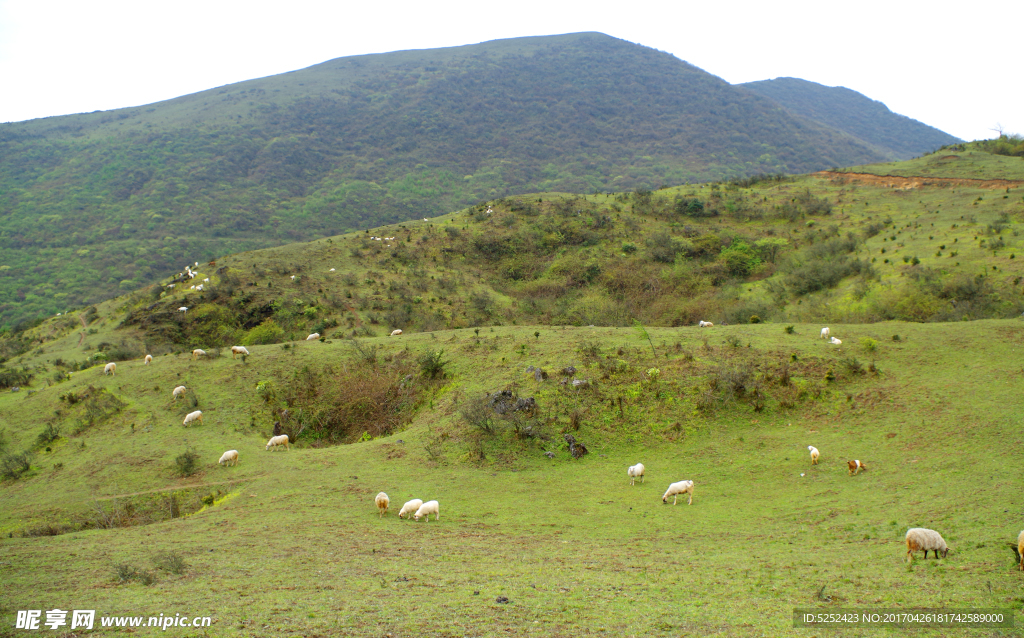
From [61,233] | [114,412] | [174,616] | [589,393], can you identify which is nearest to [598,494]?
[589,393]

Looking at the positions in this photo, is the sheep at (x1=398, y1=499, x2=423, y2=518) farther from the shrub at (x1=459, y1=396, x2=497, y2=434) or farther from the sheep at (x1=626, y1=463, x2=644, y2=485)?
the sheep at (x1=626, y1=463, x2=644, y2=485)

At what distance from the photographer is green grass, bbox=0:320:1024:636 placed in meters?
8.09

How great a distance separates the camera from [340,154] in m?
130

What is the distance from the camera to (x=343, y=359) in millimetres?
26219

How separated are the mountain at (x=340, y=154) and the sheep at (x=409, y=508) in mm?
66281

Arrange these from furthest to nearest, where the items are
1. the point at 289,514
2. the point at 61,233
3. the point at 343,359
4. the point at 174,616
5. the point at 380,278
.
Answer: the point at 61,233 < the point at 380,278 < the point at 343,359 < the point at 289,514 < the point at 174,616

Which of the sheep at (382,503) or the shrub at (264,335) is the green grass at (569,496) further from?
the shrub at (264,335)

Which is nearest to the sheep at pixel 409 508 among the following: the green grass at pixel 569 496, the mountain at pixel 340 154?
the green grass at pixel 569 496

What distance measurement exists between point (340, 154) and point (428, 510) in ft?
434

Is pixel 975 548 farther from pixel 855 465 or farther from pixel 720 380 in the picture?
pixel 720 380

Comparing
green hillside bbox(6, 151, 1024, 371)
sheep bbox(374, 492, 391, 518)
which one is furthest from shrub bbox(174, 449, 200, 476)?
green hillside bbox(6, 151, 1024, 371)

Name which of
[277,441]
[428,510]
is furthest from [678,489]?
[277,441]

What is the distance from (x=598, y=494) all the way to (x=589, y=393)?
568cm

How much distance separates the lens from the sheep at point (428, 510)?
44.4ft
